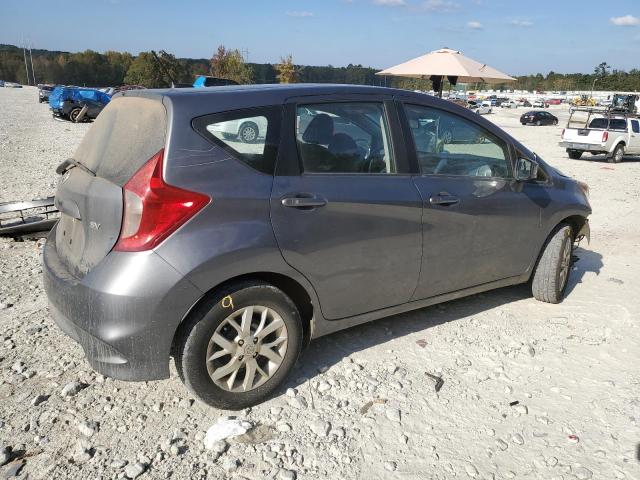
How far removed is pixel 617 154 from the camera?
1848 centimetres

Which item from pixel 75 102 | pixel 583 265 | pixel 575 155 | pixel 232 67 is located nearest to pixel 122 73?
pixel 232 67

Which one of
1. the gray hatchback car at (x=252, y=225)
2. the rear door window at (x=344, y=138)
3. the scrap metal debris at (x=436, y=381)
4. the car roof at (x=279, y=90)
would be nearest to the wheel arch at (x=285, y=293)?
the gray hatchback car at (x=252, y=225)

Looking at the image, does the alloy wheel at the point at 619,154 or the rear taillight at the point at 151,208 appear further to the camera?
the alloy wheel at the point at 619,154

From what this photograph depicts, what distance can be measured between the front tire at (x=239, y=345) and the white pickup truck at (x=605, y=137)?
18.2 m

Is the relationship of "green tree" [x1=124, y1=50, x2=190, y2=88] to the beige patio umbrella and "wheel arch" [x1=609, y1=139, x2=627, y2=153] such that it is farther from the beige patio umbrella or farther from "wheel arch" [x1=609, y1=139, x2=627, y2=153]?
"wheel arch" [x1=609, y1=139, x2=627, y2=153]

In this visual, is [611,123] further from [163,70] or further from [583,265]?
[163,70]

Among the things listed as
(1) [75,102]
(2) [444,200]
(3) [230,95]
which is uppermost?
(3) [230,95]

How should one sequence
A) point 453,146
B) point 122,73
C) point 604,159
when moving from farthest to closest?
point 122,73, point 604,159, point 453,146

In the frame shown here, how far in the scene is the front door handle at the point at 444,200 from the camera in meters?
3.49

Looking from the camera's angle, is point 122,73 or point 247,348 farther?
point 122,73

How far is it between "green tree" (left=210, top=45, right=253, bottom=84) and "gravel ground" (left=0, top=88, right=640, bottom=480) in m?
67.7

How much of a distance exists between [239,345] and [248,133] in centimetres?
113

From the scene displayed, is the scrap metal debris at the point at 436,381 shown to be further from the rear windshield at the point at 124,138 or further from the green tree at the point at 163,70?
the green tree at the point at 163,70

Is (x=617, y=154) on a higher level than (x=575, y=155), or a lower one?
higher
